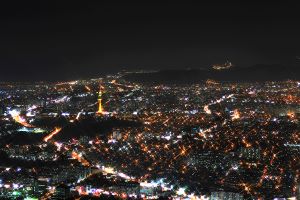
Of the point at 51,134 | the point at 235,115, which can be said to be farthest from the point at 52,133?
the point at 235,115

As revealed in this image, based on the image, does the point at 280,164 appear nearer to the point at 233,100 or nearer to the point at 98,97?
the point at 233,100

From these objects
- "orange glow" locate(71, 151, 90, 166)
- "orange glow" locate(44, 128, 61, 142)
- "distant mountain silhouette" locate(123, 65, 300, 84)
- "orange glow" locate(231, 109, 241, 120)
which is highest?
"distant mountain silhouette" locate(123, 65, 300, 84)

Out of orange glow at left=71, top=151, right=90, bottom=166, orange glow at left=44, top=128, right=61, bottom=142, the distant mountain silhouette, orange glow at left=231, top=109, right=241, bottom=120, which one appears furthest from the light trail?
the distant mountain silhouette

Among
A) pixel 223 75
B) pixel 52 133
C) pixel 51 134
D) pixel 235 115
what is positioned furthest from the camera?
pixel 223 75

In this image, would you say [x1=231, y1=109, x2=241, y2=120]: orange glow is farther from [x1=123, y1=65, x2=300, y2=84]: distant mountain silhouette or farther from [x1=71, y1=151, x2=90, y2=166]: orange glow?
[x1=123, y1=65, x2=300, y2=84]: distant mountain silhouette

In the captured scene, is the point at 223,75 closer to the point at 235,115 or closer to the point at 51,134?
the point at 235,115

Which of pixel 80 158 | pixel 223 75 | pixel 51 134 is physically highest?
pixel 223 75

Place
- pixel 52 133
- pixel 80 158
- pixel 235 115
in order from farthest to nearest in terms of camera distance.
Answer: pixel 235 115, pixel 52 133, pixel 80 158

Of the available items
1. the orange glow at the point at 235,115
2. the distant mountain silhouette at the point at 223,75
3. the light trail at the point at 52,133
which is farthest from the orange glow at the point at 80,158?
the distant mountain silhouette at the point at 223,75

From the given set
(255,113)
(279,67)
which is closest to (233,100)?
(255,113)
